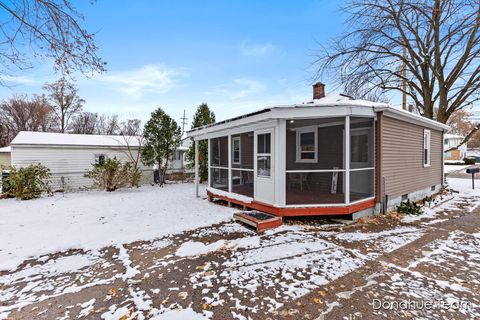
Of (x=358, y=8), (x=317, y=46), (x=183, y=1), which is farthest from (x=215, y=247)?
(x=358, y=8)

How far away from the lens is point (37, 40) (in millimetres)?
3936

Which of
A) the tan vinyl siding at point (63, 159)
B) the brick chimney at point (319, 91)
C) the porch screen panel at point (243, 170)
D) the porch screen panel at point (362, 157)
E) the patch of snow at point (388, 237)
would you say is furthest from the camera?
the tan vinyl siding at point (63, 159)

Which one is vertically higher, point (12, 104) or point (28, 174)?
point (12, 104)

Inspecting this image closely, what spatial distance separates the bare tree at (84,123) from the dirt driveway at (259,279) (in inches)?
1188

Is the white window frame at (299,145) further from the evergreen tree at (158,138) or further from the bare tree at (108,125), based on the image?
the bare tree at (108,125)

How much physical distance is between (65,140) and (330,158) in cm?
1502

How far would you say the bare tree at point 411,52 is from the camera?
1150 cm

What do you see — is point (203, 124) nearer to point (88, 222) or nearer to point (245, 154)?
point (245, 154)

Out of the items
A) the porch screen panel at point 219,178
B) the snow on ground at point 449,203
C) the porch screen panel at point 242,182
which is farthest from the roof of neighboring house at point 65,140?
the snow on ground at point 449,203

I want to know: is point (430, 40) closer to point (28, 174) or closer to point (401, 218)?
point (401, 218)

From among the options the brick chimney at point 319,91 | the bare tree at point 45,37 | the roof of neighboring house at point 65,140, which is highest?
the brick chimney at point 319,91

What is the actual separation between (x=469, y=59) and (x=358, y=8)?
659cm

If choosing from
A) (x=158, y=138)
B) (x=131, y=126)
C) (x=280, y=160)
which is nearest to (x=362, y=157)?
(x=280, y=160)

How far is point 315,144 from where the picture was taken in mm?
8758
